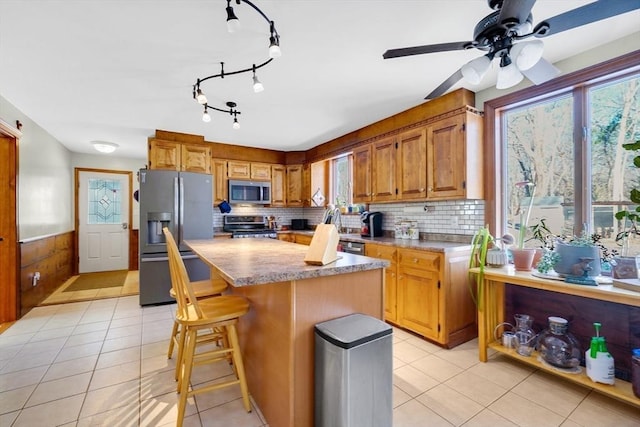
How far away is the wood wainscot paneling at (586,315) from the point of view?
200 centimetres

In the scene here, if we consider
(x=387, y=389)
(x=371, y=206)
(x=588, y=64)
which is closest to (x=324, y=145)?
(x=371, y=206)

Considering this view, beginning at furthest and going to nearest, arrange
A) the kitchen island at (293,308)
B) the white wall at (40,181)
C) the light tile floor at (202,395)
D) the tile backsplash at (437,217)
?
the white wall at (40,181)
the tile backsplash at (437,217)
the light tile floor at (202,395)
the kitchen island at (293,308)

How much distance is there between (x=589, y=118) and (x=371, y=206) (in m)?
2.43

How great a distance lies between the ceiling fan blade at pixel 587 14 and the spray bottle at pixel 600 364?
179cm

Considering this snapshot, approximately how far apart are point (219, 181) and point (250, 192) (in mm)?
530

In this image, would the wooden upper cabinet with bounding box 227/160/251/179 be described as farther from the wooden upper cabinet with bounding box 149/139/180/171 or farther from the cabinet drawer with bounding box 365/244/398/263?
the cabinet drawer with bounding box 365/244/398/263

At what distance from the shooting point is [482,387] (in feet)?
6.64

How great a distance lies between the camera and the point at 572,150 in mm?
2363

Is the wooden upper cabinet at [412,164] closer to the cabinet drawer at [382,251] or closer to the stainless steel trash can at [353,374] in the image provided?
the cabinet drawer at [382,251]

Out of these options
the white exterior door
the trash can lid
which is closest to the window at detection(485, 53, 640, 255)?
the trash can lid

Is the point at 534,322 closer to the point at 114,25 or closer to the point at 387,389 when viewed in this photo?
the point at 387,389

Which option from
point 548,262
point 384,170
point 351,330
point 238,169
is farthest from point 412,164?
point 238,169

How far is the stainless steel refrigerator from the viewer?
3803mm

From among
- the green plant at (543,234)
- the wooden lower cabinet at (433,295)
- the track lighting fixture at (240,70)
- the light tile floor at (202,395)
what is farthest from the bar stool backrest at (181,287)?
the green plant at (543,234)
